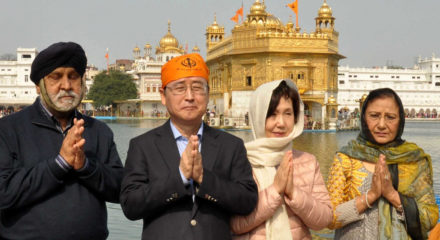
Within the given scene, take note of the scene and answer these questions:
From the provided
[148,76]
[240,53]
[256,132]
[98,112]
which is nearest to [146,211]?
[256,132]

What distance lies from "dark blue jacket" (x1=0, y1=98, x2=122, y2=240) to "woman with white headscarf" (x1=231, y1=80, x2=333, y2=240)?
2.53ft

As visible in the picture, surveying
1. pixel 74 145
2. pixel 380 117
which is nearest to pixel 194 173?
pixel 74 145

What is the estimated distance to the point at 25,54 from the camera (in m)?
89.2

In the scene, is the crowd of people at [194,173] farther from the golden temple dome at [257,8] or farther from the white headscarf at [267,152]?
the golden temple dome at [257,8]

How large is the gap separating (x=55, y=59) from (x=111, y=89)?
6124 cm

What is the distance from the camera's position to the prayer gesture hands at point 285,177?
257 cm

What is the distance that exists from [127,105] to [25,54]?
34389 millimetres

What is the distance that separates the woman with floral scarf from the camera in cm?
293

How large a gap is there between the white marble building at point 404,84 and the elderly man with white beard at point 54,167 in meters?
67.2

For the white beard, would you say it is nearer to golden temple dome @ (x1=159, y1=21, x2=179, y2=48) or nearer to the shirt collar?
the shirt collar

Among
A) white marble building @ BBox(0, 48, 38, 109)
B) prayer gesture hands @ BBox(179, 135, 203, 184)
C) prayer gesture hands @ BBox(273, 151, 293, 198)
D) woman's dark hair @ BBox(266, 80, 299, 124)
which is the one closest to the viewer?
prayer gesture hands @ BBox(179, 135, 203, 184)

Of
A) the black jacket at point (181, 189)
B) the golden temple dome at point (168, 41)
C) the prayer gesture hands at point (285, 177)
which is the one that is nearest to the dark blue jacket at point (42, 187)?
the black jacket at point (181, 189)

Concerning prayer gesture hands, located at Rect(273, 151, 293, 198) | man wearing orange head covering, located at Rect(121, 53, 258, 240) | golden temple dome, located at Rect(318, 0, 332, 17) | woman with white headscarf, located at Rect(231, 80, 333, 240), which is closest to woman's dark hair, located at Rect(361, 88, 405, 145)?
woman with white headscarf, located at Rect(231, 80, 333, 240)

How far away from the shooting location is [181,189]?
2.41 m
